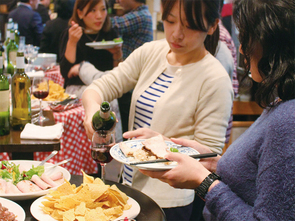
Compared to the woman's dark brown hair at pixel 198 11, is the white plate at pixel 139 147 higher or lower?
lower

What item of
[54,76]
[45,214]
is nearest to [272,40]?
[45,214]

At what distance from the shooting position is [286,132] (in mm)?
877

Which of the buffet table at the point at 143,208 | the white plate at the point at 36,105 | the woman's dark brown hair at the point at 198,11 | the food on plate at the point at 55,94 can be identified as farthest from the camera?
the food on plate at the point at 55,94

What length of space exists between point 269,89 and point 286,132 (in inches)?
8.2

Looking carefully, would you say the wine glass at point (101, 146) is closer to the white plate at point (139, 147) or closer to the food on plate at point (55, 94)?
the white plate at point (139, 147)

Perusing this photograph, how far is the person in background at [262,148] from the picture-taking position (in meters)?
0.87

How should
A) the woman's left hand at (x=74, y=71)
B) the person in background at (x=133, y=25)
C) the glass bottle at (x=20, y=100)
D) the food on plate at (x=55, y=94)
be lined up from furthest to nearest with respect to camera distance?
the person in background at (x=133, y=25) < the woman's left hand at (x=74, y=71) < the food on plate at (x=55, y=94) < the glass bottle at (x=20, y=100)

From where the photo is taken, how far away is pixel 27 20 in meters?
6.57

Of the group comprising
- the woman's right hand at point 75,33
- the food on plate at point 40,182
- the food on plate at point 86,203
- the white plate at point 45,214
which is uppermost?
the woman's right hand at point 75,33

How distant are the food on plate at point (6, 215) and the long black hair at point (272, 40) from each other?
90 cm

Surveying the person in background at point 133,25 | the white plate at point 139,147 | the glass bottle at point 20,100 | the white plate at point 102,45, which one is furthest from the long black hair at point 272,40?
the person in background at point 133,25

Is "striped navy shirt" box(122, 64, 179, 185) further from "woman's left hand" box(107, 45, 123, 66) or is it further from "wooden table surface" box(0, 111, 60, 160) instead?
"woman's left hand" box(107, 45, 123, 66)

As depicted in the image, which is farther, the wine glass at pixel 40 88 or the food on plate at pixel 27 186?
the wine glass at pixel 40 88

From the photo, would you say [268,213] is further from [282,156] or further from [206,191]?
[206,191]
